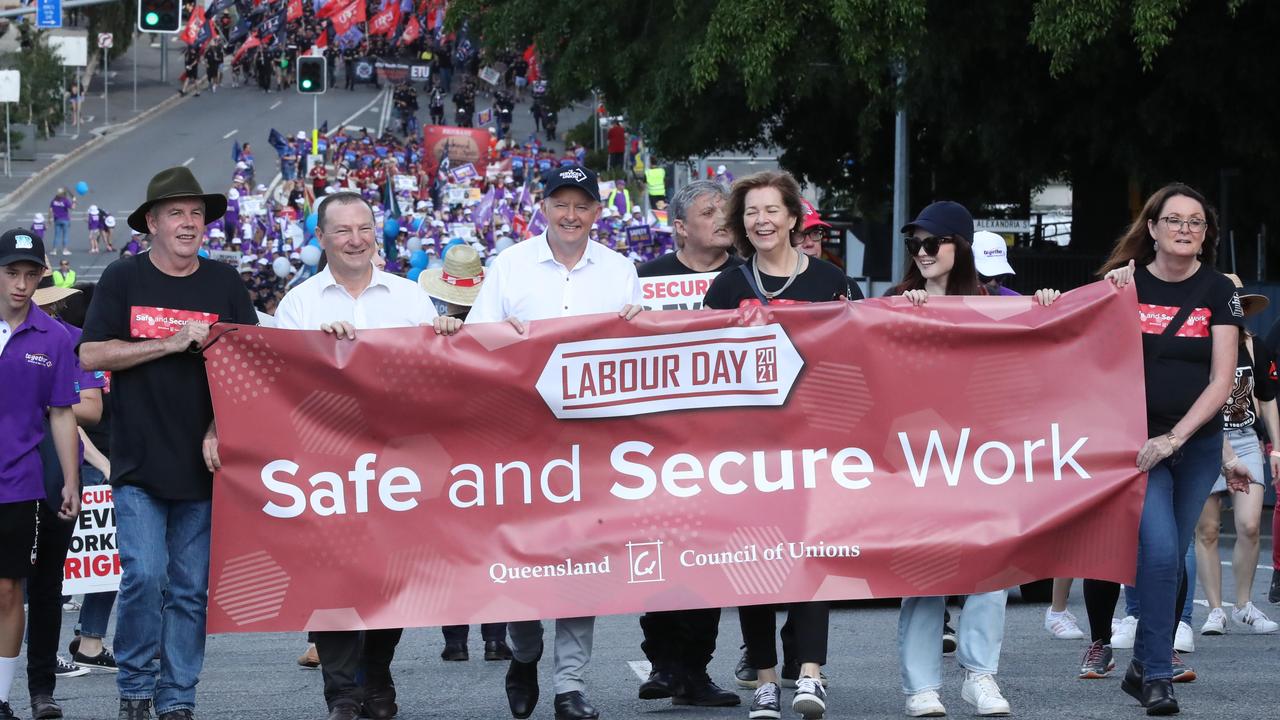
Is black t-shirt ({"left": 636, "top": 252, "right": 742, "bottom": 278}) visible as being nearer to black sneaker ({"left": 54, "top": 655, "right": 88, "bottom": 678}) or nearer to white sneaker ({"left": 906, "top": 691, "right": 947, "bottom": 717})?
white sneaker ({"left": 906, "top": 691, "right": 947, "bottom": 717})

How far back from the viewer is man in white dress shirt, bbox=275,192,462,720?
729 centimetres

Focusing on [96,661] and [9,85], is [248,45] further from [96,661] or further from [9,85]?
[96,661]

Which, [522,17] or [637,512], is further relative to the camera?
[522,17]

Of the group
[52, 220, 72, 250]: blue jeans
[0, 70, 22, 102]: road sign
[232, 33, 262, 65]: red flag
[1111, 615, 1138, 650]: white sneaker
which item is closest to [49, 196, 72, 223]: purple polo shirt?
[52, 220, 72, 250]: blue jeans

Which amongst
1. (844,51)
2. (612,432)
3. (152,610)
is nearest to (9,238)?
(152,610)

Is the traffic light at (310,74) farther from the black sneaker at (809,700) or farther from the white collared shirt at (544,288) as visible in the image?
the black sneaker at (809,700)

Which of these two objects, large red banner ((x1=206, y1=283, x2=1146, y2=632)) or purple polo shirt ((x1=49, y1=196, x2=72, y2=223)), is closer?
large red banner ((x1=206, y1=283, x2=1146, y2=632))

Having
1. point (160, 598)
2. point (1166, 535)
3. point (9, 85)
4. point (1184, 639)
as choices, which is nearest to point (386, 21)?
point (9, 85)

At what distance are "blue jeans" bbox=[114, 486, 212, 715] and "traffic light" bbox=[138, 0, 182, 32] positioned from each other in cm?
1966

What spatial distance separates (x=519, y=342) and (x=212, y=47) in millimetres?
73457

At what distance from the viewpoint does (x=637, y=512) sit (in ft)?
23.5

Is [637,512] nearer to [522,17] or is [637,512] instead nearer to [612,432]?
[612,432]

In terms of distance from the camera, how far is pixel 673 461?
283 inches

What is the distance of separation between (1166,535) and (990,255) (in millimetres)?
1994
